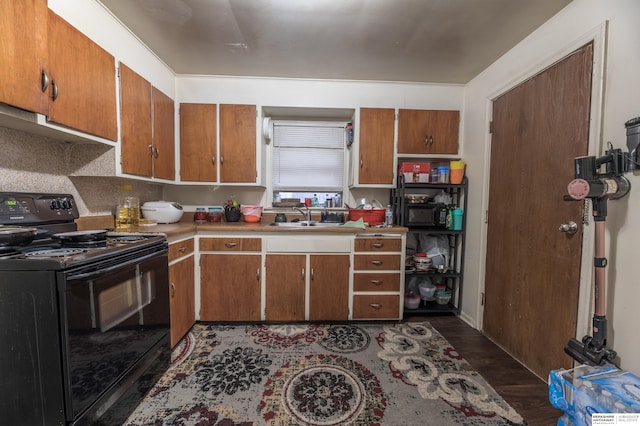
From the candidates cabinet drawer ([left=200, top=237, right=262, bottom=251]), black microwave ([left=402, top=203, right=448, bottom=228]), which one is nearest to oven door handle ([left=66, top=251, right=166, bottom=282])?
cabinet drawer ([left=200, top=237, right=262, bottom=251])

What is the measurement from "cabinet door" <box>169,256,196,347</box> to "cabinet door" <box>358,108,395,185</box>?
179 centimetres

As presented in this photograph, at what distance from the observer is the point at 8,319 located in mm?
920

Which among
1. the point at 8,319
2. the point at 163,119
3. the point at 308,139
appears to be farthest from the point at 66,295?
the point at 308,139

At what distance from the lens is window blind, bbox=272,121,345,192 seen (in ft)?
9.50

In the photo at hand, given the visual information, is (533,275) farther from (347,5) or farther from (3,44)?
(3,44)

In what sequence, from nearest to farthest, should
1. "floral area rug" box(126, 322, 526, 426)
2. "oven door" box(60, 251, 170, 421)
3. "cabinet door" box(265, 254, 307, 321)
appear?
"oven door" box(60, 251, 170, 421), "floral area rug" box(126, 322, 526, 426), "cabinet door" box(265, 254, 307, 321)

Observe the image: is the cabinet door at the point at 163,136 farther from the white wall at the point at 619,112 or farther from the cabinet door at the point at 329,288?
the white wall at the point at 619,112

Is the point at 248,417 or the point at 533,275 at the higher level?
the point at 533,275

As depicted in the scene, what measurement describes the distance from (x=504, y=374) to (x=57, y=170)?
3242 mm

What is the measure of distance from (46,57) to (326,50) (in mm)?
1687

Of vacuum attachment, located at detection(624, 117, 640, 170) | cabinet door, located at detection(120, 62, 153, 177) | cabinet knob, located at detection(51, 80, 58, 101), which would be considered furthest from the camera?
cabinet door, located at detection(120, 62, 153, 177)

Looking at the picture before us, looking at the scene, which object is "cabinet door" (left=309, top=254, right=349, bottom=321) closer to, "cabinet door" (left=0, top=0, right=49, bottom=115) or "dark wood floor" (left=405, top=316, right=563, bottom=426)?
"dark wood floor" (left=405, top=316, right=563, bottom=426)

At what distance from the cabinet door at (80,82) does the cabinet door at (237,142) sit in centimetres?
92

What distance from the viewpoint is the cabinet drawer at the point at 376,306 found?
2270mm
